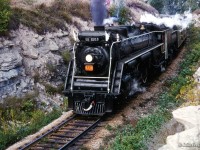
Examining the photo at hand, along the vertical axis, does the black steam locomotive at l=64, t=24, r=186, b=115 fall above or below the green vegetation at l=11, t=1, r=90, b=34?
below

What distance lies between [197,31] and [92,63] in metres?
16.3

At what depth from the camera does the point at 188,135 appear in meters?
6.02

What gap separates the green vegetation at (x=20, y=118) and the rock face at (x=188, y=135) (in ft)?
17.3

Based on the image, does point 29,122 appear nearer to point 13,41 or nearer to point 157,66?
point 13,41

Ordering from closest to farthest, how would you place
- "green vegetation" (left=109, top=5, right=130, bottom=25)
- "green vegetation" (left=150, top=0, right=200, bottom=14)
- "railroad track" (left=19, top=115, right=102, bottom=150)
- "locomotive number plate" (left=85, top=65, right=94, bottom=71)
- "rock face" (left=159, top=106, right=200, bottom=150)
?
1. "rock face" (left=159, top=106, right=200, bottom=150)
2. "railroad track" (left=19, top=115, right=102, bottom=150)
3. "locomotive number plate" (left=85, top=65, right=94, bottom=71)
4. "green vegetation" (left=109, top=5, right=130, bottom=25)
5. "green vegetation" (left=150, top=0, right=200, bottom=14)

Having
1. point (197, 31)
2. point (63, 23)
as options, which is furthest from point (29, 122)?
point (197, 31)

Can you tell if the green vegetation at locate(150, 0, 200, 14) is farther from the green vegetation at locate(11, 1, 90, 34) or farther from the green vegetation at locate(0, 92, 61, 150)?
the green vegetation at locate(0, 92, 61, 150)

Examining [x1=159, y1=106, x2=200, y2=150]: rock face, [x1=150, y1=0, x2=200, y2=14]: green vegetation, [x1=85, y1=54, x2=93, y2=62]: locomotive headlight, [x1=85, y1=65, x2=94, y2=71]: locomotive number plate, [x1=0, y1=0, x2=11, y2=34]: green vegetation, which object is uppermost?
[x1=150, y1=0, x2=200, y2=14]: green vegetation

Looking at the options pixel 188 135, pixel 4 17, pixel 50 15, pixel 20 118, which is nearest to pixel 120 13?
pixel 50 15

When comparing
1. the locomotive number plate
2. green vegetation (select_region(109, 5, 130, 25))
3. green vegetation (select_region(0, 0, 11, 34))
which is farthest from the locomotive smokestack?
green vegetation (select_region(109, 5, 130, 25))

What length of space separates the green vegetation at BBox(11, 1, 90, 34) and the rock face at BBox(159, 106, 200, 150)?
1026cm

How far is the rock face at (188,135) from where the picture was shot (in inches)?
227

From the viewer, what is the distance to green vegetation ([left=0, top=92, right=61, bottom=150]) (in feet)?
32.9

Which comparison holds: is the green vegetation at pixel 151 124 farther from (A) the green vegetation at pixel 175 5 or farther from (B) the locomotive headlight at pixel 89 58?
(A) the green vegetation at pixel 175 5
